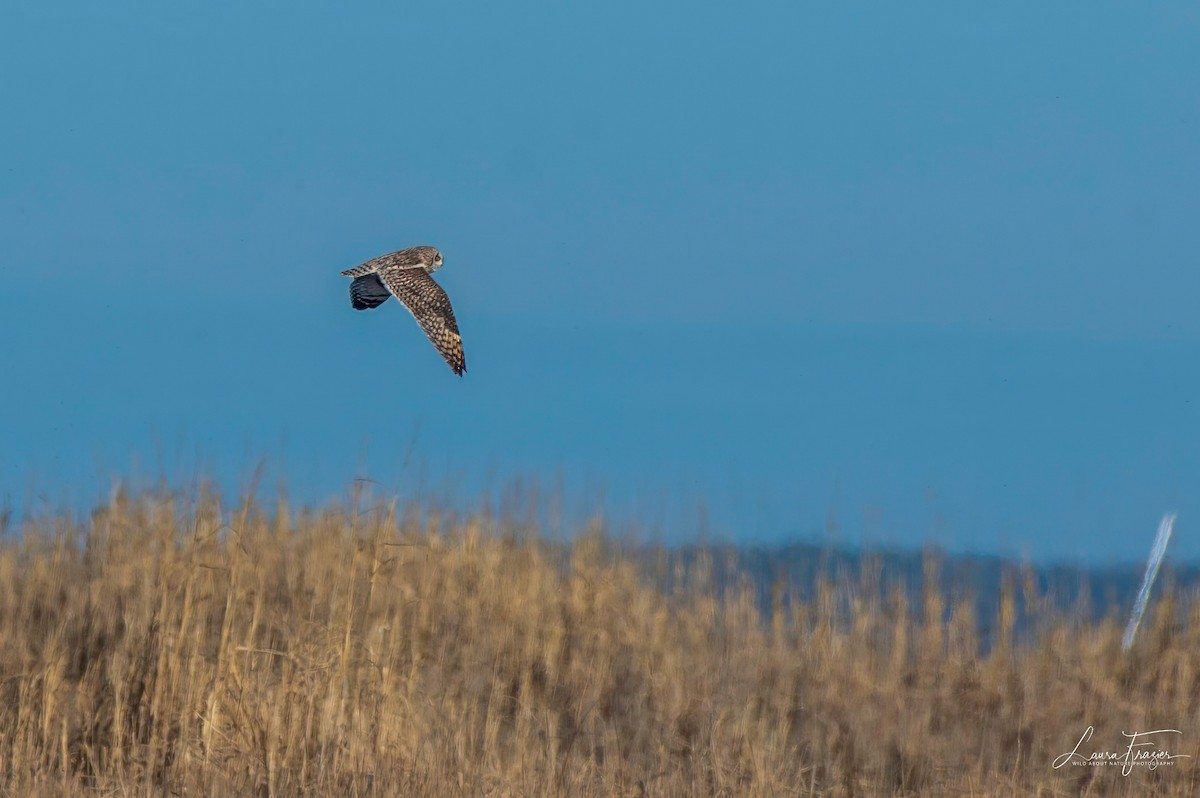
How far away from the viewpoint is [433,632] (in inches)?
233

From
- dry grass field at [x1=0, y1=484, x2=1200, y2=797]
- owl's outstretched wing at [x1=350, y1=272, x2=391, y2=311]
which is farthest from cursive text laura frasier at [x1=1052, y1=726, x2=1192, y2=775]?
owl's outstretched wing at [x1=350, y1=272, x2=391, y2=311]

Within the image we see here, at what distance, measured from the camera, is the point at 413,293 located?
7.79 m

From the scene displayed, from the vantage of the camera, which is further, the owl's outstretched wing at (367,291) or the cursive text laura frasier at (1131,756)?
the owl's outstretched wing at (367,291)

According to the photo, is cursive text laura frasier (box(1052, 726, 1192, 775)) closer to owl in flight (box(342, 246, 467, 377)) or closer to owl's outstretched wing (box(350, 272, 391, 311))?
owl in flight (box(342, 246, 467, 377))

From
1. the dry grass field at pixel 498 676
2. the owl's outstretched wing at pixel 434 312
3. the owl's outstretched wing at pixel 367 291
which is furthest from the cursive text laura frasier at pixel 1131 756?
the owl's outstretched wing at pixel 367 291

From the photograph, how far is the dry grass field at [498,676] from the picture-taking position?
3959mm

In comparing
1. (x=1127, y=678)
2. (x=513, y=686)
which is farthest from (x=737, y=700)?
(x=1127, y=678)

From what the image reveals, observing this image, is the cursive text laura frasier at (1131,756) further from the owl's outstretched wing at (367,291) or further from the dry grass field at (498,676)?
the owl's outstretched wing at (367,291)

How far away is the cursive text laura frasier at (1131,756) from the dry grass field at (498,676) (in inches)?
1.6

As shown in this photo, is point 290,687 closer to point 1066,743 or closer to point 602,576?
point 602,576

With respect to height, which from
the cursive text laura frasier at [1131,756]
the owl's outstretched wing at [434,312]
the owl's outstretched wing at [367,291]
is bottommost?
the cursive text laura frasier at [1131,756]

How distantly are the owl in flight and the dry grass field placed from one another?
1247 mm

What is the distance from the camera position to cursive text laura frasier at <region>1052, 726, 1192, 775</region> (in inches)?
199

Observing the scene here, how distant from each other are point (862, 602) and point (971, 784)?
2.14m
